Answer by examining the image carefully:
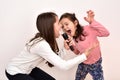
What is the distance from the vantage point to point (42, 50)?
128cm

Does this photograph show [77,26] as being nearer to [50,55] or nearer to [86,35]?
[86,35]

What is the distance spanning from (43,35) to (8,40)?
52 centimetres

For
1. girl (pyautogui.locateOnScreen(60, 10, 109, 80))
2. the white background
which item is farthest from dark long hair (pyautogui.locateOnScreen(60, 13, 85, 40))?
the white background

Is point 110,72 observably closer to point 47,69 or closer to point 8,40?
point 47,69

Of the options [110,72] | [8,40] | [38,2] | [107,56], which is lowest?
[110,72]

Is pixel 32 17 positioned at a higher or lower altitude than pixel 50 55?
higher

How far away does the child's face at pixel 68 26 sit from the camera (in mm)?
1557

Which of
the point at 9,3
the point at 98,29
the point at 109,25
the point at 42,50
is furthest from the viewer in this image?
the point at 109,25

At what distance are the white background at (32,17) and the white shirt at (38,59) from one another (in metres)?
0.39

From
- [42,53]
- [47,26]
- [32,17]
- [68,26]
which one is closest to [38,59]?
[42,53]

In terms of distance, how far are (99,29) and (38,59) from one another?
1.54 feet

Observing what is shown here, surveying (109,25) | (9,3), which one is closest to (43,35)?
(9,3)

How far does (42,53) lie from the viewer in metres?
1.29

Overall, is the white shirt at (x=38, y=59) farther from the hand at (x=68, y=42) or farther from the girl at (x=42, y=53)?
the hand at (x=68, y=42)
